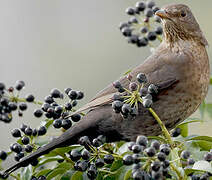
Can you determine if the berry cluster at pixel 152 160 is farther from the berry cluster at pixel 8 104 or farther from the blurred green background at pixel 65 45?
the blurred green background at pixel 65 45

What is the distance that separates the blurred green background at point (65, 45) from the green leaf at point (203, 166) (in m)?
4.24

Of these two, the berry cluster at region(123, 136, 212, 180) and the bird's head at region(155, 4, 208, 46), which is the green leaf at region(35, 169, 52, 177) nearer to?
the berry cluster at region(123, 136, 212, 180)

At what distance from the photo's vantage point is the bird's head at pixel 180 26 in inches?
158

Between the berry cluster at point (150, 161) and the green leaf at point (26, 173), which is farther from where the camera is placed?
the green leaf at point (26, 173)

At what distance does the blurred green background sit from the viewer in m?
6.96

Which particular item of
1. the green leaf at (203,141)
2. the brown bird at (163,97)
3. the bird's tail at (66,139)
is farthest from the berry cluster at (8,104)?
the green leaf at (203,141)

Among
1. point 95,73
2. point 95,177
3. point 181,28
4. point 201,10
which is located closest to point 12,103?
point 95,177

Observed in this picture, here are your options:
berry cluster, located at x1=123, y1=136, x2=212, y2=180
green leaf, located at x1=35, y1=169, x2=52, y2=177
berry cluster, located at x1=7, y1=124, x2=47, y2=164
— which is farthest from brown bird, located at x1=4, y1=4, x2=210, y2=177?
berry cluster, located at x1=123, y1=136, x2=212, y2=180

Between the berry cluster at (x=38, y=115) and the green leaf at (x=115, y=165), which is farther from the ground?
the berry cluster at (x=38, y=115)

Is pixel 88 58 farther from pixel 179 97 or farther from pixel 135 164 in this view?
pixel 135 164

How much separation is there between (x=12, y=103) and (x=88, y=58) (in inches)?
164

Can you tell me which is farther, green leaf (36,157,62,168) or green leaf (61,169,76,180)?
green leaf (36,157,62,168)

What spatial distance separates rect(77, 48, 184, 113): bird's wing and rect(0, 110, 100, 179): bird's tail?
13 cm

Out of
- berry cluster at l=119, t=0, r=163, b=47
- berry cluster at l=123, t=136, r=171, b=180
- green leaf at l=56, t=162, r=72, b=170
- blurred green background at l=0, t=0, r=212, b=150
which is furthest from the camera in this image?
blurred green background at l=0, t=0, r=212, b=150
